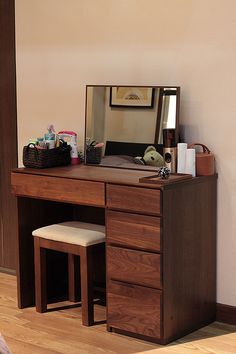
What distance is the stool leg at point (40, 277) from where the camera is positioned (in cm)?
376

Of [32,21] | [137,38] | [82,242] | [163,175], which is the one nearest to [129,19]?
[137,38]

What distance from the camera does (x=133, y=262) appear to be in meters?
3.33

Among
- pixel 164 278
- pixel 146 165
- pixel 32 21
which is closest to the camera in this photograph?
pixel 164 278

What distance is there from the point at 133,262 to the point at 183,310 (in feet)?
1.15

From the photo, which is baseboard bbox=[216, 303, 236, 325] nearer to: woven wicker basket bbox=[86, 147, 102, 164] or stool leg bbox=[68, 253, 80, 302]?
stool leg bbox=[68, 253, 80, 302]

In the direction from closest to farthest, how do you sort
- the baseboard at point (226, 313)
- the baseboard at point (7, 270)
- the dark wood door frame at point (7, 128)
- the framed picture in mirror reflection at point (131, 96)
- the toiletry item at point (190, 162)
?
the toiletry item at point (190, 162)
the baseboard at point (226, 313)
the framed picture in mirror reflection at point (131, 96)
the dark wood door frame at point (7, 128)
the baseboard at point (7, 270)

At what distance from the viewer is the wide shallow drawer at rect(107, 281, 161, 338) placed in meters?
3.29

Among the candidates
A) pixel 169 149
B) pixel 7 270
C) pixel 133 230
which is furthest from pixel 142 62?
pixel 7 270

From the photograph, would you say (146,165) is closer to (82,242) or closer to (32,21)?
(82,242)

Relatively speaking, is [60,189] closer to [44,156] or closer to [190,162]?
[44,156]

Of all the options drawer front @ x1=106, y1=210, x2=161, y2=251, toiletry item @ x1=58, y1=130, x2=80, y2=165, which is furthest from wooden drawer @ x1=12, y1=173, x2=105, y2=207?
toiletry item @ x1=58, y1=130, x2=80, y2=165

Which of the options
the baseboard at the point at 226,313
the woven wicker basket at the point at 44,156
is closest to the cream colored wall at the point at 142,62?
the baseboard at the point at 226,313

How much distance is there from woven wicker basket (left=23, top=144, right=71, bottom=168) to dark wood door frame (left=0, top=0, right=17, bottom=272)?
1.98ft

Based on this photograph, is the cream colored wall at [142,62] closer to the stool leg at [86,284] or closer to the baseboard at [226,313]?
the baseboard at [226,313]
